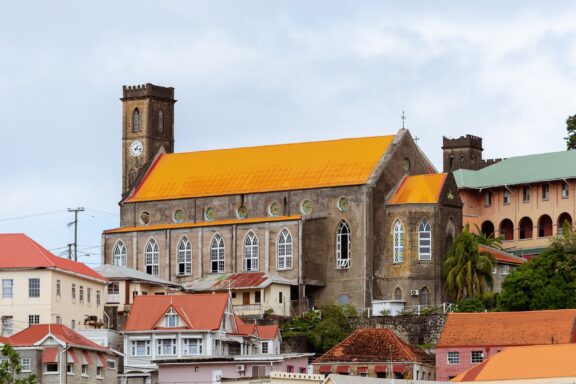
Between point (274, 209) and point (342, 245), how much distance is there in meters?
6.23

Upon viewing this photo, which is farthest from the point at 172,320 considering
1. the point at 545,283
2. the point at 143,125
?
the point at 143,125

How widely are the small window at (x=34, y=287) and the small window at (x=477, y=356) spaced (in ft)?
90.2

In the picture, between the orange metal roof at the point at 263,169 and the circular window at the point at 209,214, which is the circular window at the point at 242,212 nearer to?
the orange metal roof at the point at 263,169

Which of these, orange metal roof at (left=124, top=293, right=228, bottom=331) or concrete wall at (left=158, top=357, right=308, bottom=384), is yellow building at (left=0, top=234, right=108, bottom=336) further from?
concrete wall at (left=158, top=357, right=308, bottom=384)

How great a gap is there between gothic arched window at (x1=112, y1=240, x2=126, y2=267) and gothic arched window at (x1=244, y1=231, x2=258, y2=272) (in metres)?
9.86

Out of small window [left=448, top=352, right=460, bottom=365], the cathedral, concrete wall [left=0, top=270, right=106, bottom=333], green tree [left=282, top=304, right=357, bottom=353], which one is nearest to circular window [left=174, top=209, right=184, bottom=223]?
the cathedral

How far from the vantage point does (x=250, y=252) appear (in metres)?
144

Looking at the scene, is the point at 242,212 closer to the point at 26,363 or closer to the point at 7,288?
the point at 7,288

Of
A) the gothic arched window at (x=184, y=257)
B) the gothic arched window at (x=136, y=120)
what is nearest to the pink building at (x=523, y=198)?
the gothic arched window at (x=136, y=120)

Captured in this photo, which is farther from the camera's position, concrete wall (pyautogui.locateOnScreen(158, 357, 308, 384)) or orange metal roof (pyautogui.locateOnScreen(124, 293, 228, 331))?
orange metal roof (pyautogui.locateOnScreen(124, 293, 228, 331))

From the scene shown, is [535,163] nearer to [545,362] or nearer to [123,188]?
[123,188]

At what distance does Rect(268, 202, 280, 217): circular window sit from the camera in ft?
477

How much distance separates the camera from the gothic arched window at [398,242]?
141m

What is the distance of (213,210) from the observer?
14825cm
